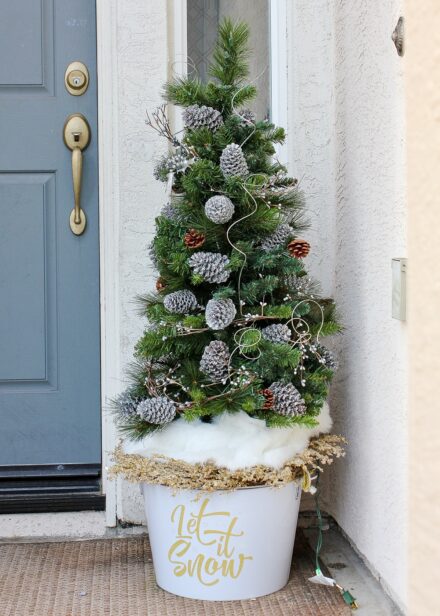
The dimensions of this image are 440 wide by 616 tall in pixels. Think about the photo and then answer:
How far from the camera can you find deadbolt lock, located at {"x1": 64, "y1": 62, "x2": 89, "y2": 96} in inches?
90.6

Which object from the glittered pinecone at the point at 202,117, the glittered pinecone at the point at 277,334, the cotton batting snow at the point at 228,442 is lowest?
the cotton batting snow at the point at 228,442

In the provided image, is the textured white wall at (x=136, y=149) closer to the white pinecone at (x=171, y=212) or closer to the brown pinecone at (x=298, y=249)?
the white pinecone at (x=171, y=212)

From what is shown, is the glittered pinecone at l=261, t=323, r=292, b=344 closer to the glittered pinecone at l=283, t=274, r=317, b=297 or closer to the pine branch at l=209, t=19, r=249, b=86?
the glittered pinecone at l=283, t=274, r=317, b=297

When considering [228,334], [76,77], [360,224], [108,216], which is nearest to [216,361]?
[228,334]

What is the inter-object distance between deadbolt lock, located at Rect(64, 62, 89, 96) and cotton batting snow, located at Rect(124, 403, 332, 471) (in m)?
1.06

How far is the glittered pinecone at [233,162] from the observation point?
1.75m

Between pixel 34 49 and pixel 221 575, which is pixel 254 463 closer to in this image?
pixel 221 575

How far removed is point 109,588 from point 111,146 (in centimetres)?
116

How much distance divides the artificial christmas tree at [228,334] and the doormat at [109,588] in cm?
5

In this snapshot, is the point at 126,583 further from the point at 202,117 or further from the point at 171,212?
the point at 202,117

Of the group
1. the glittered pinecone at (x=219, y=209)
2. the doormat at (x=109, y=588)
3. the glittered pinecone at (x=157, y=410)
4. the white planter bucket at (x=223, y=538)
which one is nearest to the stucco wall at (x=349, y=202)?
the doormat at (x=109, y=588)

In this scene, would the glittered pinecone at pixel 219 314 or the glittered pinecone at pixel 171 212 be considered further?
the glittered pinecone at pixel 171 212

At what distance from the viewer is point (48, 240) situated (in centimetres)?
234

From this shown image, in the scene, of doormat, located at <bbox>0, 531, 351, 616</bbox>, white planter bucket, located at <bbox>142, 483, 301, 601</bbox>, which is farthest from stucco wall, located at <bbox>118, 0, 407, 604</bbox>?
white planter bucket, located at <bbox>142, 483, 301, 601</bbox>
